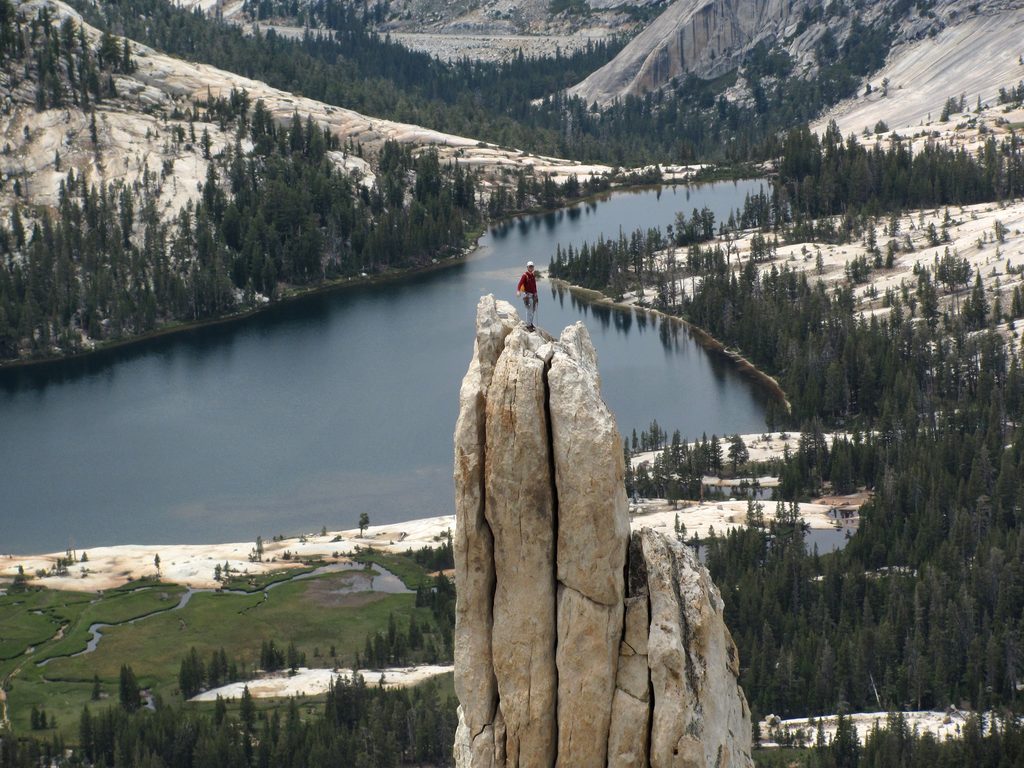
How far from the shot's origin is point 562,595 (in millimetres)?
39469

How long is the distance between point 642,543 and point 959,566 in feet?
285

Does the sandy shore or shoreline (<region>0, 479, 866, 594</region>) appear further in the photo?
shoreline (<region>0, 479, 866, 594</region>)

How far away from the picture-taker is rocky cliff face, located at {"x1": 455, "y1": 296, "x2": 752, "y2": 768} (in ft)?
127

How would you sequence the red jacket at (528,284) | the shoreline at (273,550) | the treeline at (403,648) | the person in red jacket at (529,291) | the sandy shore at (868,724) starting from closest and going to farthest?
the person in red jacket at (529,291) < the red jacket at (528,284) < the sandy shore at (868,724) < the treeline at (403,648) < the shoreline at (273,550)

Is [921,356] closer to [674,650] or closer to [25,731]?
[25,731]

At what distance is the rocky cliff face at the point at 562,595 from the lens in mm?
38719

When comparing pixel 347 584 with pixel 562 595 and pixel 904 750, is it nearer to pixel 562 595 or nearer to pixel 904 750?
pixel 904 750

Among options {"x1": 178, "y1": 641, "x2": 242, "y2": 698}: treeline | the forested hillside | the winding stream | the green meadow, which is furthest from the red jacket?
the winding stream

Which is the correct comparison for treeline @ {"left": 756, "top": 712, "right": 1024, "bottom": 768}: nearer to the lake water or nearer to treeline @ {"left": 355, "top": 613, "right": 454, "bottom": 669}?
treeline @ {"left": 355, "top": 613, "right": 454, "bottom": 669}

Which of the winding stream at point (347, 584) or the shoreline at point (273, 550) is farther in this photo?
the shoreline at point (273, 550)

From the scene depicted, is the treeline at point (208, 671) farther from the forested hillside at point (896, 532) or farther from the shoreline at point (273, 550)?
the forested hillside at point (896, 532)

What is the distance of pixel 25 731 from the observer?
10500cm

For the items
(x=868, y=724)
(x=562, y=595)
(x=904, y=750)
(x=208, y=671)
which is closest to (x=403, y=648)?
(x=208, y=671)

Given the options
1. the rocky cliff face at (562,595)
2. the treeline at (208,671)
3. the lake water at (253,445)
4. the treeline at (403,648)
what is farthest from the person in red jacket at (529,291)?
the lake water at (253,445)
